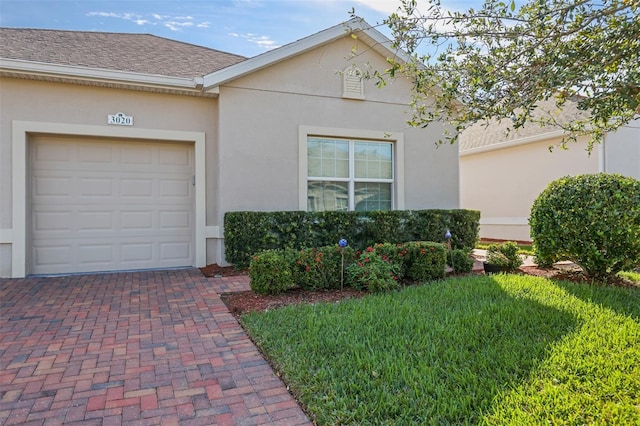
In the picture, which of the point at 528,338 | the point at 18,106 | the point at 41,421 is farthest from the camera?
the point at 18,106

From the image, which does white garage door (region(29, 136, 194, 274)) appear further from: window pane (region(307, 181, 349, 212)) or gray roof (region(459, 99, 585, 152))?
gray roof (region(459, 99, 585, 152))

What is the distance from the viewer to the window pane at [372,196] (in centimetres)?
882

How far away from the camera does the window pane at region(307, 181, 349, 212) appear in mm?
8461

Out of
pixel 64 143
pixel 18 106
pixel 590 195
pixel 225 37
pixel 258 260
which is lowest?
pixel 258 260

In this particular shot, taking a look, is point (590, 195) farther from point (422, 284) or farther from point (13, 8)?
point (13, 8)

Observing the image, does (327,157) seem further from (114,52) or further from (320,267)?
(114,52)

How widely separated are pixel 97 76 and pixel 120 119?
806 millimetres

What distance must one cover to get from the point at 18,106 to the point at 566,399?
8681 mm

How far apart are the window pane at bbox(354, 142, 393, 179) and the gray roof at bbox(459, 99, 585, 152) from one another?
12.9 feet

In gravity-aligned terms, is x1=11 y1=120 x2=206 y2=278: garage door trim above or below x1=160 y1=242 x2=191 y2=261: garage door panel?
above

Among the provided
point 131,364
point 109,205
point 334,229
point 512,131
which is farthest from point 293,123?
point 512,131

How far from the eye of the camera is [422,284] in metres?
6.05

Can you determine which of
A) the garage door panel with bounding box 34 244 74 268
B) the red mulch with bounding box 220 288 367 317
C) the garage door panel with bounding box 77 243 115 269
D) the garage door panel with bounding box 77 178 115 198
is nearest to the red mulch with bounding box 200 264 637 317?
the red mulch with bounding box 220 288 367 317

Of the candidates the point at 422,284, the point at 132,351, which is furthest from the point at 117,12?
the point at 422,284
